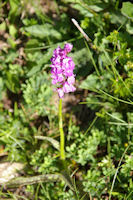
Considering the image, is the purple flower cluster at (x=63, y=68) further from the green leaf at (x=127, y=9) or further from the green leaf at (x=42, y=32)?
the green leaf at (x=42, y=32)

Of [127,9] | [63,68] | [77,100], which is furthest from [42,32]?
[63,68]

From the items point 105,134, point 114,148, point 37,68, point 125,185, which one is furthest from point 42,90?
point 125,185

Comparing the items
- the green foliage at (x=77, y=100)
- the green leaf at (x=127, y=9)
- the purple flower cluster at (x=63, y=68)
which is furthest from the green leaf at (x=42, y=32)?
the purple flower cluster at (x=63, y=68)

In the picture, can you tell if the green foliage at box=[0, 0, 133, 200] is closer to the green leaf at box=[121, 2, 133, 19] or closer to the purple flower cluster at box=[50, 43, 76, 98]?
the green leaf at box=[121, 2, 133, 19]

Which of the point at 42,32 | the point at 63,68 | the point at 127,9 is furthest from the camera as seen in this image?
the point at 42,32

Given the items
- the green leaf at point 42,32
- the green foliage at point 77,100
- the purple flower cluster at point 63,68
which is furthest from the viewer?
the green leaf at point 42,32

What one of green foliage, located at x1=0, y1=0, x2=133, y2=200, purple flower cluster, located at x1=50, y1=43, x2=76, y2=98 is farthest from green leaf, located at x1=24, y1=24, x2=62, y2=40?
purple flower cluster, located at x1=50, y1=43, x2=76, y2=98

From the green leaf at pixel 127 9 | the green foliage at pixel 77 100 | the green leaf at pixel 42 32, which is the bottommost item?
the green foliage at pixel 77 100

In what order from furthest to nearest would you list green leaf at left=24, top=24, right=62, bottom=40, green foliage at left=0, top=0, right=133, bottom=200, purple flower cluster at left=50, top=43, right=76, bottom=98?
green leaf at left=24, top=24, right=62, bottom=40 → green foliage at left=0, top=0, right=133, bottom=200 → purple flower cluster at left=50, top=43, right=76, bottom=98

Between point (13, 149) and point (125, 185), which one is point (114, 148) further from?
point (13, 149)

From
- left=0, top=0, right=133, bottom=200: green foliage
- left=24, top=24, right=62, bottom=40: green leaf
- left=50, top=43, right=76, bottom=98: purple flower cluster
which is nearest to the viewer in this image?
left=50, top=43, right=76, bottom=98: purple flower cluster

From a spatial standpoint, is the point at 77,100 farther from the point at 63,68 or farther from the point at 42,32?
the point at 63,68

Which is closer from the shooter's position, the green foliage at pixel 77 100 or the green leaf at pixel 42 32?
the green foliage at pixel 77 100
